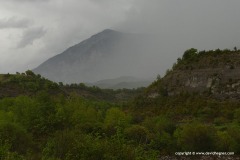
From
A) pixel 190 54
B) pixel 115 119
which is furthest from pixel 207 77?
pixel 115 119

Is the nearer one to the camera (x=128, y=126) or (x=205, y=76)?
(x=128, y=126)

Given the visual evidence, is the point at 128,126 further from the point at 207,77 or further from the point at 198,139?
the point at 207,77

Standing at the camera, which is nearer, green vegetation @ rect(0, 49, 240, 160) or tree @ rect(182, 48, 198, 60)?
green vegetation @ rect(0, 49, 240, 160)

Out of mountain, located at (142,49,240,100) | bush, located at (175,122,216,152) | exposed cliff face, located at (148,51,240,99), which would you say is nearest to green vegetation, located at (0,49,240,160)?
bush, located at (175,122,216,152)

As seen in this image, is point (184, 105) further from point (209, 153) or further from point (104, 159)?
point (104, 159)

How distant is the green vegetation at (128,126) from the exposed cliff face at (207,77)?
1.10 m

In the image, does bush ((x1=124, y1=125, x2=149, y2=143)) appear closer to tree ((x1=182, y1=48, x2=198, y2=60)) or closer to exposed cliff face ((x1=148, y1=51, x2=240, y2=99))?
exposed cliff face ((x1=148, y1=51, x2=240, y2=99))

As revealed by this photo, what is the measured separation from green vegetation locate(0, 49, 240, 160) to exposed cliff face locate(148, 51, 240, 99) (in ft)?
3.62

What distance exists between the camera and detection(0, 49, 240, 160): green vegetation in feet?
91.0

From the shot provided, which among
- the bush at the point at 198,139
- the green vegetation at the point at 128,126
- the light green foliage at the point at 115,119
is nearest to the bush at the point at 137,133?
the green vegetation at the point at 128,126

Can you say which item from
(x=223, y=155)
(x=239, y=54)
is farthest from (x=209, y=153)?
(x=239, y=54)

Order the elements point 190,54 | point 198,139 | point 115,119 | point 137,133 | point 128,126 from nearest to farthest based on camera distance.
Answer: point 198,139 → point 137,133 → point 128,126 → point 115,119 → point 190,54

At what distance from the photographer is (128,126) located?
64938mm

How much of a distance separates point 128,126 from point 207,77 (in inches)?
1021
